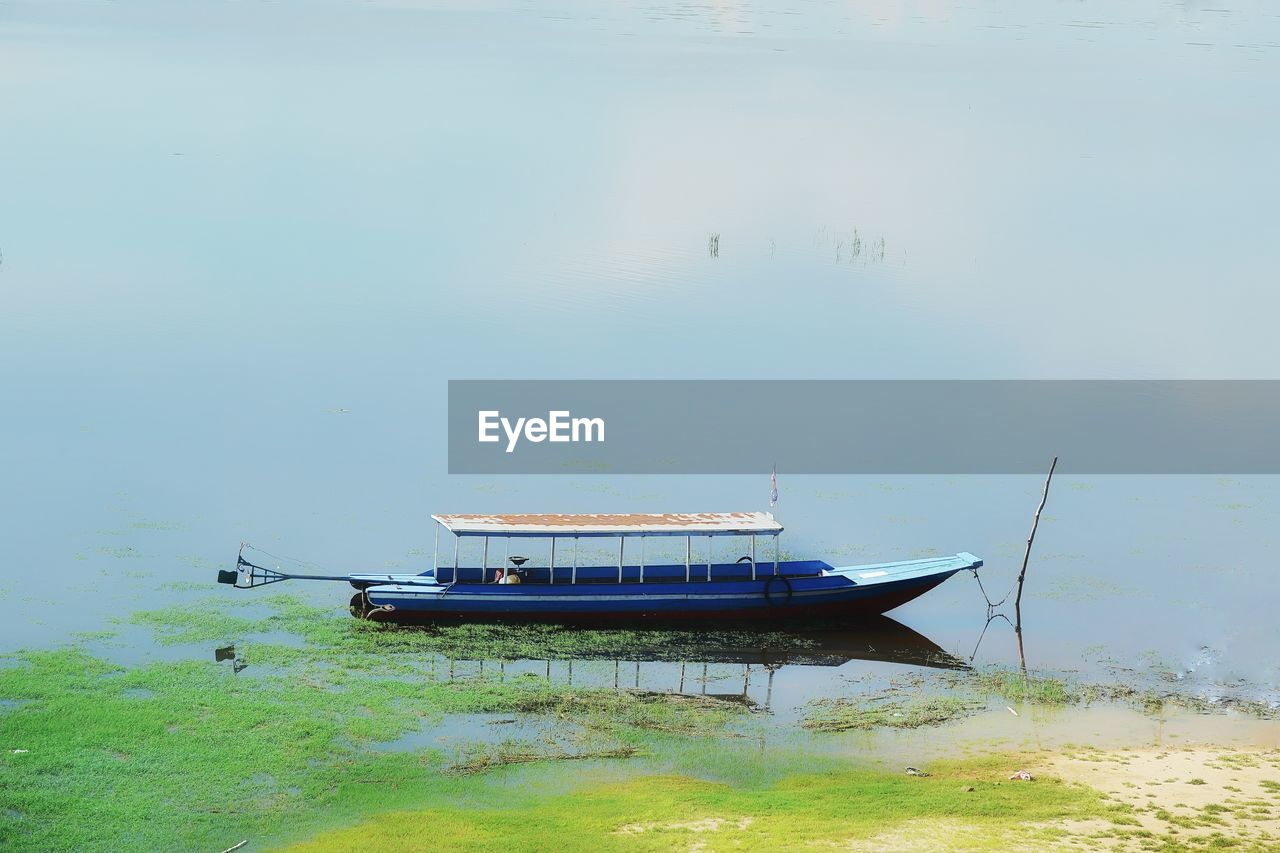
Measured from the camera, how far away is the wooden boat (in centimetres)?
2178

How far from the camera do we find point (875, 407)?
32812 millimetres

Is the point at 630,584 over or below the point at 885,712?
over

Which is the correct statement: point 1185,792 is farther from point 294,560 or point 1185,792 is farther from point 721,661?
point 294,560

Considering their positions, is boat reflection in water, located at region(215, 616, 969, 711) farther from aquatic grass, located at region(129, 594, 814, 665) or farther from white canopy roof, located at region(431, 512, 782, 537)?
white canopy roof, located at region(431, 512, 782, 537)

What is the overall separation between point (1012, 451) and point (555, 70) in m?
38.1

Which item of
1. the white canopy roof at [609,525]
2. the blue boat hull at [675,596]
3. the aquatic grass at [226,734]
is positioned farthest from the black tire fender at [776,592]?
the aquatic grass at [226,734]

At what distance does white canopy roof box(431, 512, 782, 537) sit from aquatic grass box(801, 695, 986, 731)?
137 inches

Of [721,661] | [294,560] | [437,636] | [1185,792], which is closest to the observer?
[1185,792]

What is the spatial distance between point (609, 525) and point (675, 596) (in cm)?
141

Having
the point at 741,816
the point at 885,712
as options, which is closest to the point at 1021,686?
the point at 885,712

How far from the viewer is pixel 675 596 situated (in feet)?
72.5

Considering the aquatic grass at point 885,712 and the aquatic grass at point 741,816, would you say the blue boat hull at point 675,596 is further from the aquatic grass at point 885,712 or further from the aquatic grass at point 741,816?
the aquatic grass at point 741,816

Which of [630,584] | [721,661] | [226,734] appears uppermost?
[630,584]

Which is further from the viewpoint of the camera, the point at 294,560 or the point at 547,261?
the point at 547,261
